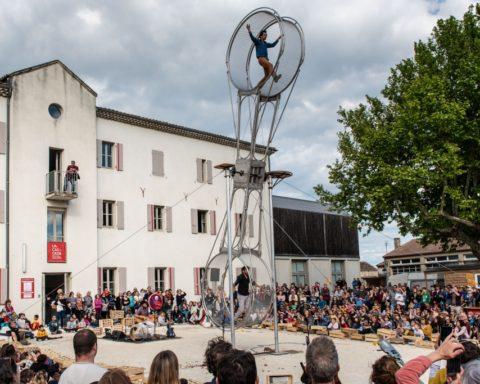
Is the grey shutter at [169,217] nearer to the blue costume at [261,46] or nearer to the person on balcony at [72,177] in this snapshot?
A: the person on balcony at [72,177]

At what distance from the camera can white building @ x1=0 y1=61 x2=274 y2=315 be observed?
26250 mm

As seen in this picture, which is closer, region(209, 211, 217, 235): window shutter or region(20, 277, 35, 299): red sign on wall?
region(20, 277, 35, 299): red sign on wall

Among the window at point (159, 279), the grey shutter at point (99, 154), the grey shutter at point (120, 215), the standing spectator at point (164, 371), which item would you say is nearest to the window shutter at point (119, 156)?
the grey shutter at point (99, 154)

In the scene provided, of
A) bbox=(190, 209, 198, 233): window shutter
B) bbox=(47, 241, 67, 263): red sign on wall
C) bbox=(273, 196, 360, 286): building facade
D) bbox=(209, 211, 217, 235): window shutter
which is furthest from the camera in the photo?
bbox=(273, 196, 360, 286): building facade

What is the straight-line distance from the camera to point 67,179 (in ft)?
90.0

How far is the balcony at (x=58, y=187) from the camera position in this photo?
26984 millimetres

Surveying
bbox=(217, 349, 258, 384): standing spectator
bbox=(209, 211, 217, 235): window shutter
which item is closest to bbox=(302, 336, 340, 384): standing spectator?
A: bbox=(217, 349, 258, 384): standing spectator

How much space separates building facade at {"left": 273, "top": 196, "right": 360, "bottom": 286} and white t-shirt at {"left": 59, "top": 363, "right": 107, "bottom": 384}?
106 ft

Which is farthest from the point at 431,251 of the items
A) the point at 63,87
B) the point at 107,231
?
the point at 63,87

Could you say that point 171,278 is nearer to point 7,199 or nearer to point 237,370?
point 7,199

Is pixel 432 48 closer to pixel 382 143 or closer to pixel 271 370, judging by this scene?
pixel 382 143

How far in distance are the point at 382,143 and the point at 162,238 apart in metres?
12.7

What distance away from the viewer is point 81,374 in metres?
5.16

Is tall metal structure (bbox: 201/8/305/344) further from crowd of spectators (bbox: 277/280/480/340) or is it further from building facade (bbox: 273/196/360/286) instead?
building facade (bbox: 273/196/360/286)
